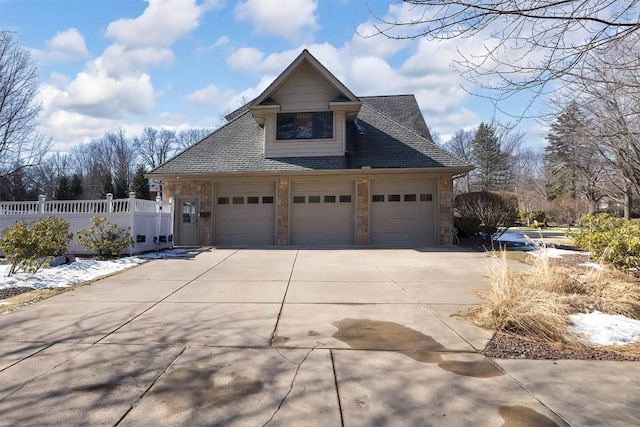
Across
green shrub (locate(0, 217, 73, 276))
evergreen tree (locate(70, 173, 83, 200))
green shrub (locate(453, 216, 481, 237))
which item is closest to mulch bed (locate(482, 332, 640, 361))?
green shrub (locate(0, 217, 73, 276))

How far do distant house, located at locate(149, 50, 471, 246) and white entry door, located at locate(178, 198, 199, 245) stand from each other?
4 centimetres

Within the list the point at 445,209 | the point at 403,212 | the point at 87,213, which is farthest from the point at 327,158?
the point at 87,213

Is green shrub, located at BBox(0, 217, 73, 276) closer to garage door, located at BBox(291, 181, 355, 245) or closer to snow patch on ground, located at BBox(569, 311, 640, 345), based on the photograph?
garage door, located at BBox(291, 181, 355, 245)

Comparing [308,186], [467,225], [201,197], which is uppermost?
[308,186]

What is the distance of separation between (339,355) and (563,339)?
2.51 metres

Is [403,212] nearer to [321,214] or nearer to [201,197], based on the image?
[321,214]

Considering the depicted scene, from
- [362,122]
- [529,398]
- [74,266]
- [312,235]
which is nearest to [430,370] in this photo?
[529,398]

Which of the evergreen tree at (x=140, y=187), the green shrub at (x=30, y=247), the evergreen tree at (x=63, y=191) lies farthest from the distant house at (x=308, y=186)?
the evergreen tree at (x=63, y=191)

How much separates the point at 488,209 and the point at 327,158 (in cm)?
676

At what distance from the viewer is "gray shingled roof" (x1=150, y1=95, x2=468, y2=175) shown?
14.5 metres

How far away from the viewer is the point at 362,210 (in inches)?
580

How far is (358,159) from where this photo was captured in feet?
48.9

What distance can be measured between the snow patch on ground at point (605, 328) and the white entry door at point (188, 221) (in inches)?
535

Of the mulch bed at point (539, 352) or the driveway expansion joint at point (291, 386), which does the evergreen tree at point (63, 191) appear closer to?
the driveway expansion joint at point (291, 386)
